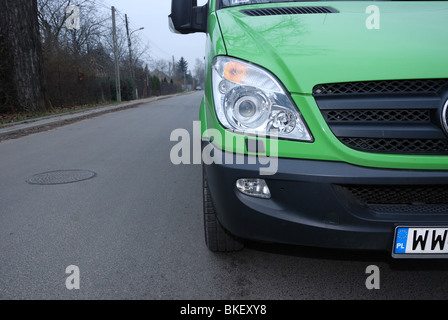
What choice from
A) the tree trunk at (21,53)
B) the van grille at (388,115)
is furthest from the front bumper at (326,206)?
the tree trunk at (21,53)

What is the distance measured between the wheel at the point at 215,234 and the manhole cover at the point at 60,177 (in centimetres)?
272

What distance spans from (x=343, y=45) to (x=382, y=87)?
30 cm

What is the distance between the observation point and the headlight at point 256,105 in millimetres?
1825

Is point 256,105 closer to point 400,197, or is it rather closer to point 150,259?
point 400,197

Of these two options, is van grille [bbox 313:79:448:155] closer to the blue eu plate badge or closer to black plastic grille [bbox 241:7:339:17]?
the blue eu plate badge

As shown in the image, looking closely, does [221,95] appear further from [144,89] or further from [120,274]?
[144,89]

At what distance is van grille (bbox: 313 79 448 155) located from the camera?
174 centimetres

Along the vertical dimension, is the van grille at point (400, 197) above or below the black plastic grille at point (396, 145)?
below

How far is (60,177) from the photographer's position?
187 inches

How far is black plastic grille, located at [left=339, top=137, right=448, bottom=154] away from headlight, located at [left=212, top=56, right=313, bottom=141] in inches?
8.5

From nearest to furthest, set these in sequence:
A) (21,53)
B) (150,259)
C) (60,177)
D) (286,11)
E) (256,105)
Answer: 1. (256,105)
2. (286,11)
3. (150,259)
4. (60,177)
5. (21,53)

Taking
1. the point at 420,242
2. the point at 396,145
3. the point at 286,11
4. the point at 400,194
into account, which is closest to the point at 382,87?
the point at 396,145

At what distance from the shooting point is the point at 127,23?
4238 centimetres

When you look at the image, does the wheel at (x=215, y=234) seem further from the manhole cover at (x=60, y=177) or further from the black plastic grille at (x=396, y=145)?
the manhole cover at (x=60, y=177)
